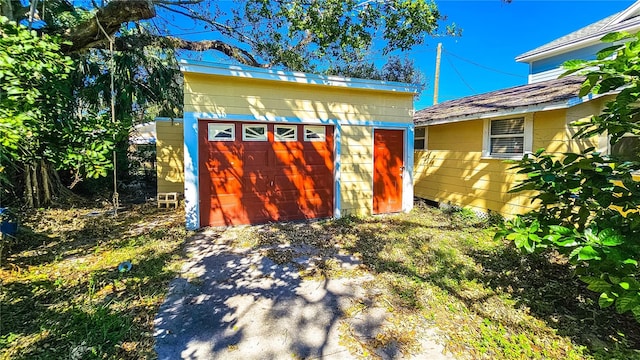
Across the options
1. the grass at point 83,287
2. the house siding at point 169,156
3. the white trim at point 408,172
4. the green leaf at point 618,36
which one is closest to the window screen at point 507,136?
the white trim at point 408,172

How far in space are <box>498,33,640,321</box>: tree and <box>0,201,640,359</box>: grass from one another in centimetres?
66

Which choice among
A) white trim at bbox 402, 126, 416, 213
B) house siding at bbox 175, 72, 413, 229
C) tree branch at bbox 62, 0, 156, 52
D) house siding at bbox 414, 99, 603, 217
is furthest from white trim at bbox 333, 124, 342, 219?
tree branch at bbox 62, 0, 156, 52

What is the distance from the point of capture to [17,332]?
250 centimetres

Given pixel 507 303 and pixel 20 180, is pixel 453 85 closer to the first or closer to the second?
pixel 507 303

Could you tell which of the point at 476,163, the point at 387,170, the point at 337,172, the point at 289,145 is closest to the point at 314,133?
the point at 289,145

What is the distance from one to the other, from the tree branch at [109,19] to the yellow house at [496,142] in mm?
6476

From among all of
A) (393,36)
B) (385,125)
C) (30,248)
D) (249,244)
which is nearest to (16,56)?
(30,248)

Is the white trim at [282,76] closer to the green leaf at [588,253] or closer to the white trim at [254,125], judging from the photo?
the white trim at [254,125]

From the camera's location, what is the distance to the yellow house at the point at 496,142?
17.0 ft

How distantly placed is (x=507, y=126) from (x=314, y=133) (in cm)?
416

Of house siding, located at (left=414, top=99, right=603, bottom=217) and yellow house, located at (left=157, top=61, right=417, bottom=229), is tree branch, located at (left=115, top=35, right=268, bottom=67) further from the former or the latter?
house siding, located at (left=414, top=99, right=603, bottom=217)

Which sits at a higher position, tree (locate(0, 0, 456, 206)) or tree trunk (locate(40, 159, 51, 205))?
tree (locate(0, 0, 456, 206))

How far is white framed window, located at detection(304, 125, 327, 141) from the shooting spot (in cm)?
638

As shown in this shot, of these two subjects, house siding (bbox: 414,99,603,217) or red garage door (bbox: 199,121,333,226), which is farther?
red garage door (bbox: 199,121,333,226)
